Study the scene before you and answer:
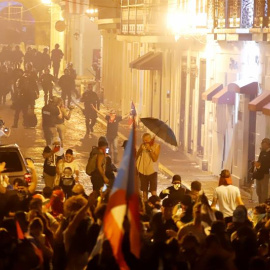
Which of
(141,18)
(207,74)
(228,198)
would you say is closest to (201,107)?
(207,74)

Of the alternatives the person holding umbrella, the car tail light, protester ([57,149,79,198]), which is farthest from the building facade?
the car tail light

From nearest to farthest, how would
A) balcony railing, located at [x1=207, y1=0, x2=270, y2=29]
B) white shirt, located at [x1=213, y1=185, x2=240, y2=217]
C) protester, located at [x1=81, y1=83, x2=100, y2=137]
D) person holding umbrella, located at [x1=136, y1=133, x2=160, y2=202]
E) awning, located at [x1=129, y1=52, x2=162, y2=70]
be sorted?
white shirt, located at [x1=213, y1=185, x2=240, y2=217] < person holding umbrella, located at [x1=136, y1=133, x2=160, y2=202] < balcony railing, located at [x1=207, y1=0, x2=270, y2=29] < protester, located at [x1=81, y1=83, x2=100, y2=137] < awning, located at [x1=129, y1=52, x2=162, y2=70]

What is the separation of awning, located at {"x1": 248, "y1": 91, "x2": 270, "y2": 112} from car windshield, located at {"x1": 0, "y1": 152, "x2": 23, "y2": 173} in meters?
6.37

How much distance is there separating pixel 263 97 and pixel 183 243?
12.6 metres

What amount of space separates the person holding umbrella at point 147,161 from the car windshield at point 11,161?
2834mm

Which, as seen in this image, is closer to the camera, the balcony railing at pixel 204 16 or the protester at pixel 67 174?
the protester at pixel 67 174

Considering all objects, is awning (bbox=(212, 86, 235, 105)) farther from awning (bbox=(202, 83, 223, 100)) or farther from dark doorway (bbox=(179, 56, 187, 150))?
dark doorway (bbox=(179, 56, 187, 150))

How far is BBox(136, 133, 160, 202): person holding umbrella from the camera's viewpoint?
21.1 metres

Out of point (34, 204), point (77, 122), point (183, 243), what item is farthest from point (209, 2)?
point (183, 243)

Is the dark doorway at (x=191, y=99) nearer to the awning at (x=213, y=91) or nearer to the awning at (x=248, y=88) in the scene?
the awning at (x=213, y=91)

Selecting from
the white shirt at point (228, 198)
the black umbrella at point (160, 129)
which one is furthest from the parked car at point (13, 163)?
the white shirt at point (228, 198)

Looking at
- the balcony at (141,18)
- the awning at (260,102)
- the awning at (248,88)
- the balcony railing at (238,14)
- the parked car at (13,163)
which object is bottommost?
the parked car at (13,163)

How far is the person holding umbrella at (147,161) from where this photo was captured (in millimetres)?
21141

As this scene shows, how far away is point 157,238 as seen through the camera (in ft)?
41.1
